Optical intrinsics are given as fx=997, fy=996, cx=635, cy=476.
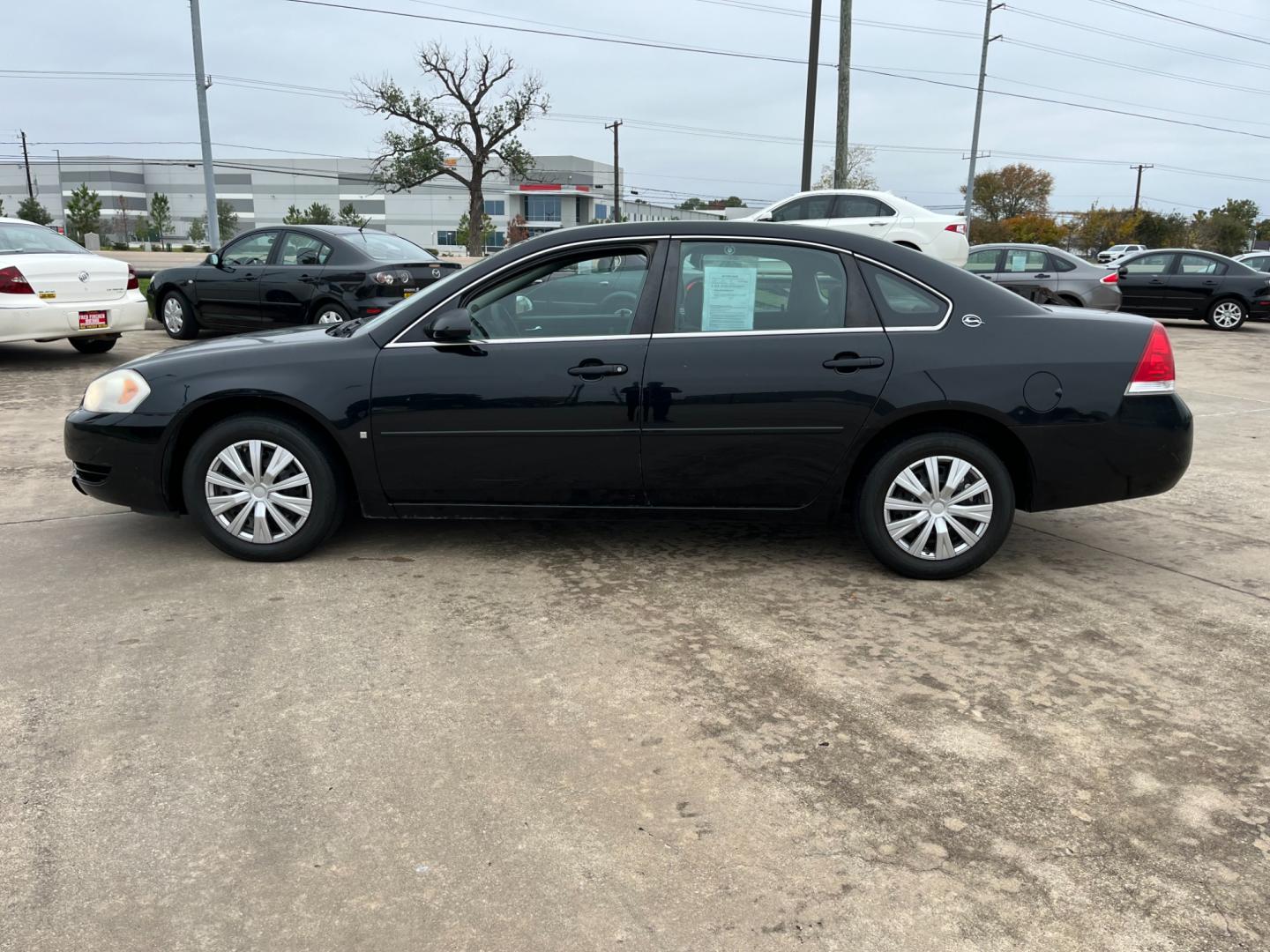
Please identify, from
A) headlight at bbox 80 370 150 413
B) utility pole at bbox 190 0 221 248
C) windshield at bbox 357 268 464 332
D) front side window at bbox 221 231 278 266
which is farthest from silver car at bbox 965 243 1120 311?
utility pole at bbox 190 0 221 248

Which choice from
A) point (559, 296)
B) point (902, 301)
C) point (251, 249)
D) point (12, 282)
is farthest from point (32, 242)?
point (902, 301)

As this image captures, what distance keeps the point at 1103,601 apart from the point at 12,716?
412cm

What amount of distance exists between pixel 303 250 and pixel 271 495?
25.3 feet

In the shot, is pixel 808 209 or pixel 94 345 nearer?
pixel 94 345

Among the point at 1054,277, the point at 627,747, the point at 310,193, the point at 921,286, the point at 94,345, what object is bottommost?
the point at 627,747

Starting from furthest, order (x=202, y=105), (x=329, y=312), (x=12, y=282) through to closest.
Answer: (x=202, y=105) < (x=329, y=312) < (x=12, y=282)

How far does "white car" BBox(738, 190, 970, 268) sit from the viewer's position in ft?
48.8

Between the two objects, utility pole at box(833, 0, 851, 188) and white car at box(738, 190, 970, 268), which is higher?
utility pole at box(833, 0, 851, 188)

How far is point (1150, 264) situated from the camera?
18688 millimetres

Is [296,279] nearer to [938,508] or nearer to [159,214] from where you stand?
[938,508]

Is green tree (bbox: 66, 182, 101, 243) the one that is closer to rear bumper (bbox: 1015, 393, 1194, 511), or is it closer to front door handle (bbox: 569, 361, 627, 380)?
front door handle (bbox: 569, 361, 627, 380)

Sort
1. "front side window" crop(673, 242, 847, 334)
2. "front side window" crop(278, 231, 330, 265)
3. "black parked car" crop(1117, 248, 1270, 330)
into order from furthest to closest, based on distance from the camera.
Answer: "black parked car" crop(1117, 248, 1270, 330) → "front side window" crop(278, 231, 330, 265) → "front side window" crop(673, 242, 847, 334)

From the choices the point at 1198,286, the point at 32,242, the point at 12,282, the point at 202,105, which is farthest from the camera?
the point at 202,105

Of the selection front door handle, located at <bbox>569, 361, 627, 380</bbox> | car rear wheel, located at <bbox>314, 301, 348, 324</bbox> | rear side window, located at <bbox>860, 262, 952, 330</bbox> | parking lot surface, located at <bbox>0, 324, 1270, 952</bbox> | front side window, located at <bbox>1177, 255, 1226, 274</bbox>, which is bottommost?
parking lot surface, located at <bbox>0, 324, 1270, 952</bbox>
